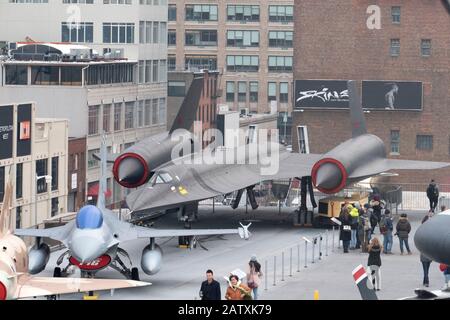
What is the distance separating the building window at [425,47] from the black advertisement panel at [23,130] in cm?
2977

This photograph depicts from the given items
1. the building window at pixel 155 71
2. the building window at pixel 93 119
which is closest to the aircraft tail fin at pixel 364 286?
the building window at pixel 93 119

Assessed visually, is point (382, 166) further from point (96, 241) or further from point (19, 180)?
point (96, 241)

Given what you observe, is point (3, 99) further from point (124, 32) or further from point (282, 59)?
point (282, 59)

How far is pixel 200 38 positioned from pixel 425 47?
64.3m

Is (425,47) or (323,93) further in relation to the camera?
(323,93)

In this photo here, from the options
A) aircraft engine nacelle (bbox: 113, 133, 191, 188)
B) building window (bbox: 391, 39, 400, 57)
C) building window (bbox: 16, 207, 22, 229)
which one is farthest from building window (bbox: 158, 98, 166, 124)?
aircraft engine nacelle (bbox: 113, 133, 191, 188)

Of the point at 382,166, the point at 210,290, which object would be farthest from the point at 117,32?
the point at 210,290

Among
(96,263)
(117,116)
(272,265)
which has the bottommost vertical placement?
(272,265)

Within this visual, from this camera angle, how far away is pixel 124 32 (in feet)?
320

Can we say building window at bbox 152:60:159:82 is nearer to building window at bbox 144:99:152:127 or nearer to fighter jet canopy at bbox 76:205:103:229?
building window at bbox 144:99:152:127

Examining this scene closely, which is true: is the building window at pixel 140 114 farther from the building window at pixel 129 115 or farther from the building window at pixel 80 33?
the building window at pixel 80 33

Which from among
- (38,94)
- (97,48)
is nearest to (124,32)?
(97,48)

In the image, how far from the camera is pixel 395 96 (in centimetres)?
8956

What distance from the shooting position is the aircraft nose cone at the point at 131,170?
52.6m
